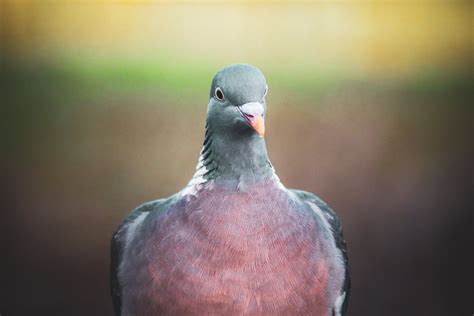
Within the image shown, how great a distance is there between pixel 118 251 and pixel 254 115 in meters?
0.93

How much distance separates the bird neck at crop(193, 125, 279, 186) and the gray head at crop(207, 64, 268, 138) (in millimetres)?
25

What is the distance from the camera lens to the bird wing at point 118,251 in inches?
113

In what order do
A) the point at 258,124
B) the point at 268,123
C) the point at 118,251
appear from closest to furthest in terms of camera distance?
1. the point at 258,124
2. the point at 118,251
3. the point at 268,123

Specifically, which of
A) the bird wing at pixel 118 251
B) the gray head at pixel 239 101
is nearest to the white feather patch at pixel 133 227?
the bird wing at pixel 118 251

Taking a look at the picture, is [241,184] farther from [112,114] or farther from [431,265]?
[431,265]

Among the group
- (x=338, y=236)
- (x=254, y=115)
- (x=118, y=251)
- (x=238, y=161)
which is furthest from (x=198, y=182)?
(x=338, y=236)

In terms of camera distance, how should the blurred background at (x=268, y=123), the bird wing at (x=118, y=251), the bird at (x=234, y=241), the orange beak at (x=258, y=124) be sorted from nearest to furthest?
the orange beak at (x=258, y=124) → the bird at (x=234, y=241) → the bird wing at (x=118, y=251) → the blurred background at (x=268, y=123)

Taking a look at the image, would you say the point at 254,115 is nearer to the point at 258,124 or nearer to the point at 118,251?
the point at 258,124

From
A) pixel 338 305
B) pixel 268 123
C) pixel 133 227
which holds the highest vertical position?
pixel 268 123

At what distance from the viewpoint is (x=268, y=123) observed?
163 inches

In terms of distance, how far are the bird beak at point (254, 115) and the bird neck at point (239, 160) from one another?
182mm

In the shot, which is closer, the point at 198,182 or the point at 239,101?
the point at 239,101

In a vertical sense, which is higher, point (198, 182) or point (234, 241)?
point (198, 182)

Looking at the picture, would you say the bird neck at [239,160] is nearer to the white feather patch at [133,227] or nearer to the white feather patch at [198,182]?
the white feather patch at [198,182]
